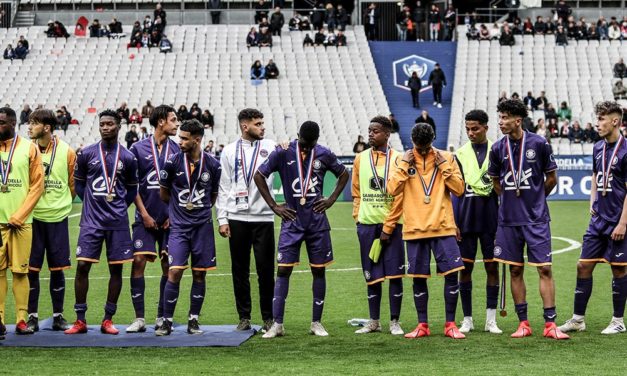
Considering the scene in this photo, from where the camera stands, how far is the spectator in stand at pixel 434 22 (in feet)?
161

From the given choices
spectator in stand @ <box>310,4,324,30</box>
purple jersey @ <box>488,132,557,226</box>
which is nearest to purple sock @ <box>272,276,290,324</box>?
purple jersey @ <box>488,132,557,226</box>

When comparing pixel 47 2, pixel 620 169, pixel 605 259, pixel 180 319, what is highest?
pixel 47 2

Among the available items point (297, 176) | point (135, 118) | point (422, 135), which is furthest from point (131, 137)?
point (422, 135)

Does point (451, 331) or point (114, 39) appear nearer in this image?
point (451, 331)

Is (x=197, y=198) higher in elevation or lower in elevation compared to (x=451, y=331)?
higher

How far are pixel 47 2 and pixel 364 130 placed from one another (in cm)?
1969

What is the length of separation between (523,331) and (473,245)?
1156 mm

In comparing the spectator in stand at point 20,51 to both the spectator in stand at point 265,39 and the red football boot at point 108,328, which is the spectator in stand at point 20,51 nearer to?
the spectator in stand at point 265,39

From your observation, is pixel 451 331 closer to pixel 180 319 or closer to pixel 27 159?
pixel 180 319

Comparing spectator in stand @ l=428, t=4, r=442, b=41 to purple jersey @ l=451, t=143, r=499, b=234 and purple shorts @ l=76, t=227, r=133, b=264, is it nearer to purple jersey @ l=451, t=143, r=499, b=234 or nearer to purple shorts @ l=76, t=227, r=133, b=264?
purple jersey @ l=451, t=143, r=499, b=234

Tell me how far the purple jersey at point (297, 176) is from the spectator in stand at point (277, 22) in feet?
124

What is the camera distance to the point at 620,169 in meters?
11.2

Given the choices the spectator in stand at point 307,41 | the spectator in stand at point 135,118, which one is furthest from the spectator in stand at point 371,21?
the spectator in stand at point 135,118

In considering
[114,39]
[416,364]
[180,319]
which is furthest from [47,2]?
[416,364]
